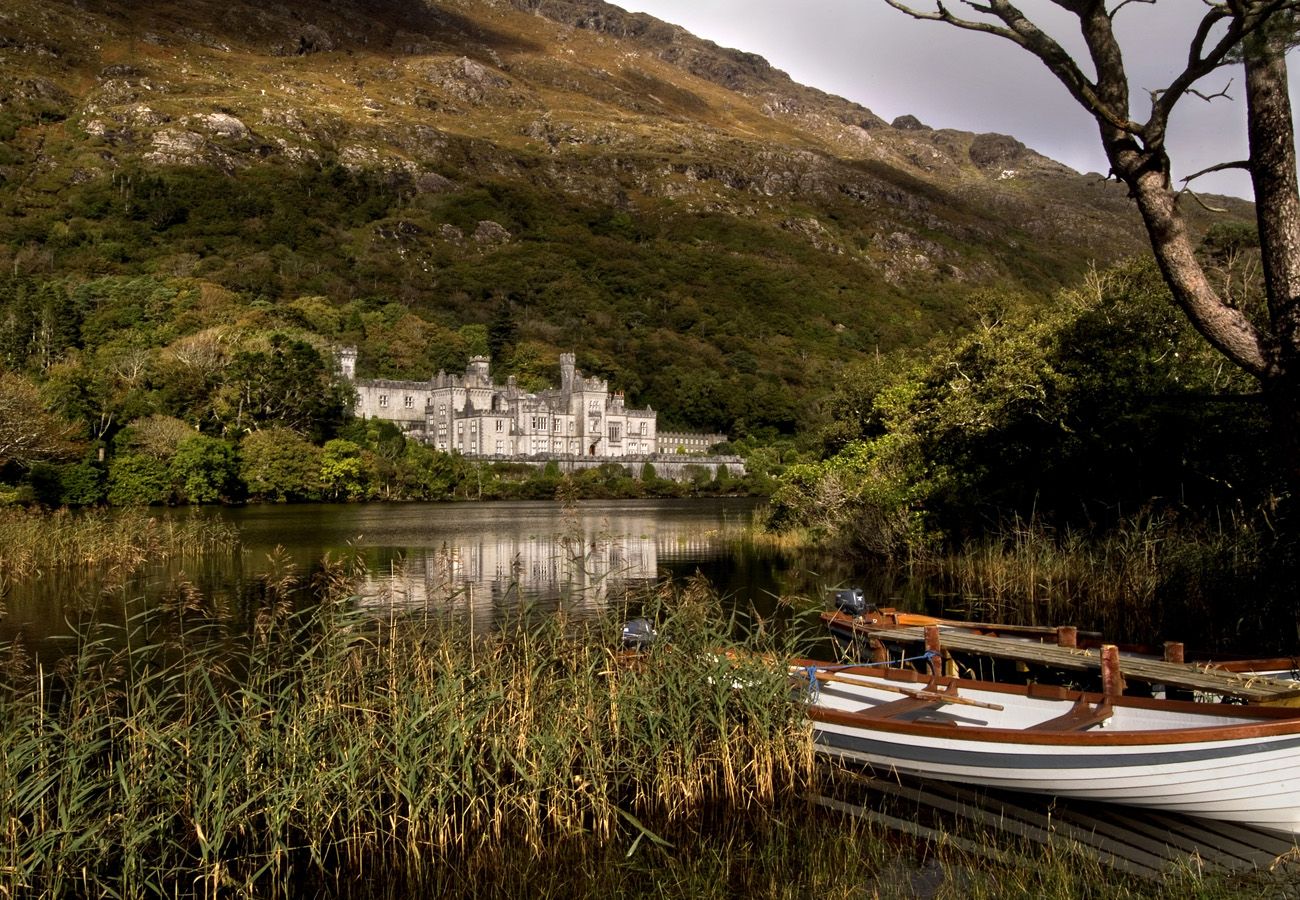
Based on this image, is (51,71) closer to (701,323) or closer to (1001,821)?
(701,323)

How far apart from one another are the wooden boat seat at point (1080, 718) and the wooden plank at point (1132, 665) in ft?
1.86

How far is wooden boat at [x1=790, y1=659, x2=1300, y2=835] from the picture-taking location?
617cm

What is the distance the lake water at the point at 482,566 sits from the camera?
495 inches

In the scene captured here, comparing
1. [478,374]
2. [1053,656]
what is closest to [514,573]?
[1053,656]

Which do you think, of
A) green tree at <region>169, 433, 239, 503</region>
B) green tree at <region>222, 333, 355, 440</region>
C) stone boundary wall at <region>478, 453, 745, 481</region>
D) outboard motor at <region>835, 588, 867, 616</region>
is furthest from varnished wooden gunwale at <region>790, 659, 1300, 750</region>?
stone boundary wall at <region>478, 453, 745, 481</region>

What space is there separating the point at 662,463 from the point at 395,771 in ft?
274

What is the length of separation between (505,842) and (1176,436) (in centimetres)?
1313

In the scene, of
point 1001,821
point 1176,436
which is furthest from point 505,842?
point 1176,436

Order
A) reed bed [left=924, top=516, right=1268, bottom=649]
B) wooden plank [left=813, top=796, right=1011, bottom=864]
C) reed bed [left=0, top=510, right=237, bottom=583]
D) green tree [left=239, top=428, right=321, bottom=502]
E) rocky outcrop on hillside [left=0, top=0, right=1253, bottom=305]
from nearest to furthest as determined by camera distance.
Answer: wooden plank [left=813, top=796, right=1011, bottom=864] < reed bed [left=924, top=516, right=1268, bottom=649] < reed bed [left=0, top=510, right=237, bottom=583] < green tree [left=239, top=428, right=321, bottom=502] < rocky outcrop on hillside [left=0, top=0, right=1253, bottom=305]

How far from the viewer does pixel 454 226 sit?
14612cm

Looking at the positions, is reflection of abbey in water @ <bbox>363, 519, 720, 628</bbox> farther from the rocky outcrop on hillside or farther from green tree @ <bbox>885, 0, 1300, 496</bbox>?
the rocky outcrop on hillside

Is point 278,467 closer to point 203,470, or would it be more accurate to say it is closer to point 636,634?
point 203,470

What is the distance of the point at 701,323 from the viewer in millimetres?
129125

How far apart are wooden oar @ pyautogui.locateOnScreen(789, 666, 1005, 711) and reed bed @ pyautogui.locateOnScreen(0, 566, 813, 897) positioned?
1196mm
